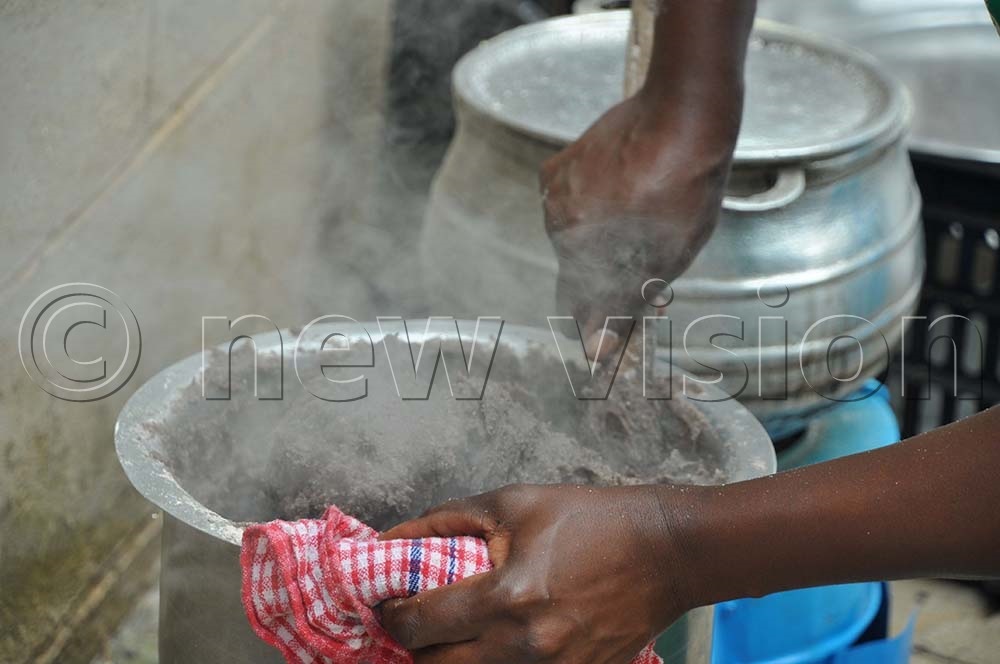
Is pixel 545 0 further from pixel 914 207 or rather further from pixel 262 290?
pixel 914 207

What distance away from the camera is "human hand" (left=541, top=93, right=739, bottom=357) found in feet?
5.64

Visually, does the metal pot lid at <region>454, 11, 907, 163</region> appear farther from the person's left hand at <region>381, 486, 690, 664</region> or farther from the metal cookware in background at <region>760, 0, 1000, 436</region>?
the person's left hand at <region>381, 486, 690, 664</region>

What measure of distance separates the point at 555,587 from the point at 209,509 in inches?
21.8

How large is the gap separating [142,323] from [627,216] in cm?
139

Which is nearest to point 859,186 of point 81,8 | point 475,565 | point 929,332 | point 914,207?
point 914,207

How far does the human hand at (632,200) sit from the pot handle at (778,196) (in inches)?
7.6

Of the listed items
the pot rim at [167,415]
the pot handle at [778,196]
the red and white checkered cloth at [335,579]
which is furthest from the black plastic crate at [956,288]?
the red and white checkered cloth at [335,579]

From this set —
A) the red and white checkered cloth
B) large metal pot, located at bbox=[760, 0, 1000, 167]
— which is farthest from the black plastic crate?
the red and white checkered cloth

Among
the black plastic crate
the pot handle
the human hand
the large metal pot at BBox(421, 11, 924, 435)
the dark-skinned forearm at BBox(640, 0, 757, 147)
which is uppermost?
the dark-skinned forearm at BBox(640, 0, 757, 147)

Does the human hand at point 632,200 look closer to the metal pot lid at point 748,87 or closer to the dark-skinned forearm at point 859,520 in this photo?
the metal pot lid at point 748,87

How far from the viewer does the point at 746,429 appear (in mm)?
1553

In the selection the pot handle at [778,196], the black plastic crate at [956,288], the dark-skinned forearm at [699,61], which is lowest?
the black plastic crate at [956,288]

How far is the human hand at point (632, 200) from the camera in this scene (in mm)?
1719

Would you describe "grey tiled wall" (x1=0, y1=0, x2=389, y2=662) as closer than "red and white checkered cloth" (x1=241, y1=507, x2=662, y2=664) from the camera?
No
